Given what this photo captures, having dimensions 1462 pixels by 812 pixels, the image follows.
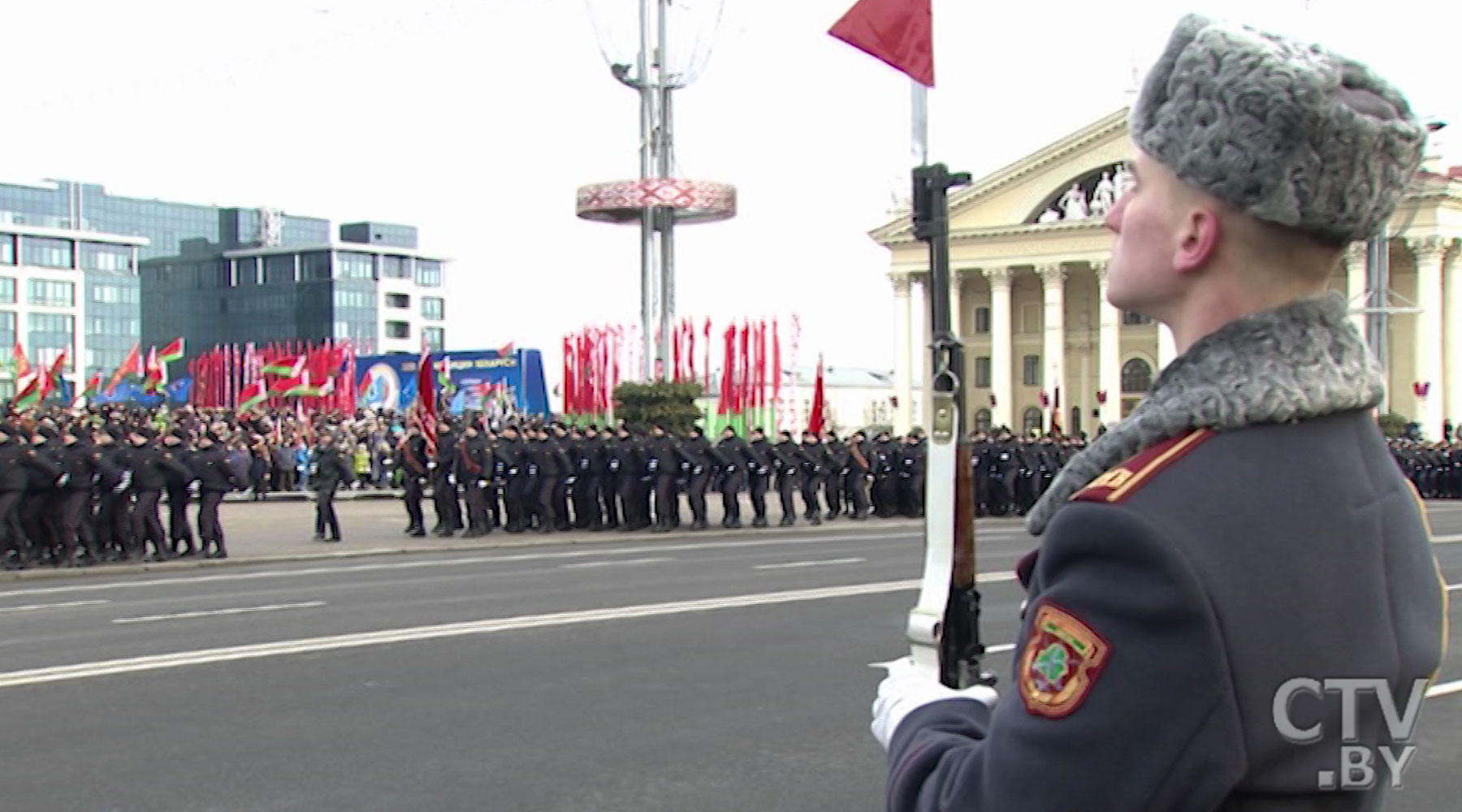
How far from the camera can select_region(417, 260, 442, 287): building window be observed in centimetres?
14500

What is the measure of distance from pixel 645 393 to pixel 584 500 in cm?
1054

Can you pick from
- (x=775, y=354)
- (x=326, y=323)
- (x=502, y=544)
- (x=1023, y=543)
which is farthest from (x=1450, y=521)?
(x=326, y=323)

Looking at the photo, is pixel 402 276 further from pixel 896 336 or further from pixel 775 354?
pixel 775 354

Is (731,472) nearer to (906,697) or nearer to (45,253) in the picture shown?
(906,697)

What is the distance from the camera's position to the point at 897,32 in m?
5.90

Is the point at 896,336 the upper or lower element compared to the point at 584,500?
upper

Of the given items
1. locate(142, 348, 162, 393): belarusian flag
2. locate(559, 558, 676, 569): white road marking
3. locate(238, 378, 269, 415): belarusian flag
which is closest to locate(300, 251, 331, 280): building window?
locate(238, 378, 269, 415): belarusian flag

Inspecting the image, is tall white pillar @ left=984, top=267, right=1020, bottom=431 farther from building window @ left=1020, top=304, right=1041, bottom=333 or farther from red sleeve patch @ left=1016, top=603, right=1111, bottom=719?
red sleeve patch @ left=1016, top=603, right=1111, bottom=719

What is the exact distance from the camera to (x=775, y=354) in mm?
54219

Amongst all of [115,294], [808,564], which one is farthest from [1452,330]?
[115,294]

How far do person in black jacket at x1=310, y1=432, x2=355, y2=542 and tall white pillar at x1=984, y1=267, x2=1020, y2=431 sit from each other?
6404 cm

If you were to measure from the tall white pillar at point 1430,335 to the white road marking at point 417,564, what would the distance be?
2246 inches

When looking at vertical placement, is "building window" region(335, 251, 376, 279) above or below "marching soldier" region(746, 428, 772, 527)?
above

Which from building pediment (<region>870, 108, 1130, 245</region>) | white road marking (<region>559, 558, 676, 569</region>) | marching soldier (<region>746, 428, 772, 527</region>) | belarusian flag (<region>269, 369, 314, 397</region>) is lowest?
white road marking (<region>559, 558, 676, 569</region>)
